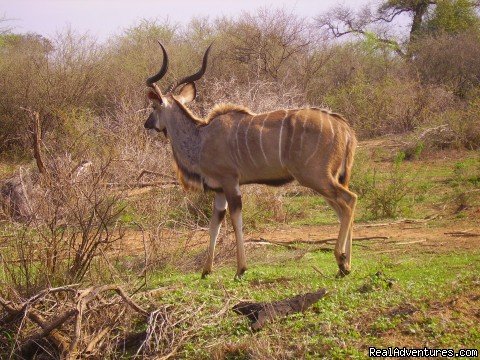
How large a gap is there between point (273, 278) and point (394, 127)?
31.7 ft

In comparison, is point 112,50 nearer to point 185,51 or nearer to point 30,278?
point 185,51

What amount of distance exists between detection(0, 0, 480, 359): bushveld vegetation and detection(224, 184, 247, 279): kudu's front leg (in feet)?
0.66

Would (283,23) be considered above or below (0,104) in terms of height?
above

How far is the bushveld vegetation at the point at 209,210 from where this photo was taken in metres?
4.48

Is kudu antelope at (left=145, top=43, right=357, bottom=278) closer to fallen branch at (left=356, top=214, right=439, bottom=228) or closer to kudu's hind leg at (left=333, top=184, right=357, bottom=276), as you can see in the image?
kudu's hind leg at (left=333, top=184, right=357, bottom=276)

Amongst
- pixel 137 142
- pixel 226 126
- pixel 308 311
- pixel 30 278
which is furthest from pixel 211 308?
pixel 137 142

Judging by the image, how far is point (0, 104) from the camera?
1440cm

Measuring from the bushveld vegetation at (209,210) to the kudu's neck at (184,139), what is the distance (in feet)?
1.77

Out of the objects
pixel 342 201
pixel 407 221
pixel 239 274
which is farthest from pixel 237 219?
pixel 407 221

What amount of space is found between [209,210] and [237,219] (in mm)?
2339

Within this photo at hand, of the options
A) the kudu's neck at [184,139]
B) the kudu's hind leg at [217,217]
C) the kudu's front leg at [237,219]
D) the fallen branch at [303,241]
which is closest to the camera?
the kudu's front leg at [237,219]

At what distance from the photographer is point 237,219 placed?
5.97 metres

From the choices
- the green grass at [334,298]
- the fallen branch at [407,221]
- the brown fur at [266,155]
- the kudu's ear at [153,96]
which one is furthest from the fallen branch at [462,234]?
the kudu's ear at [153,96]

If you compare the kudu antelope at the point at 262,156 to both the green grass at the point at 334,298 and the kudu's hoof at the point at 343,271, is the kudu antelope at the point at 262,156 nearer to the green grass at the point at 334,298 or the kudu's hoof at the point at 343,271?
the kudu's hoof at the point at 343,271
